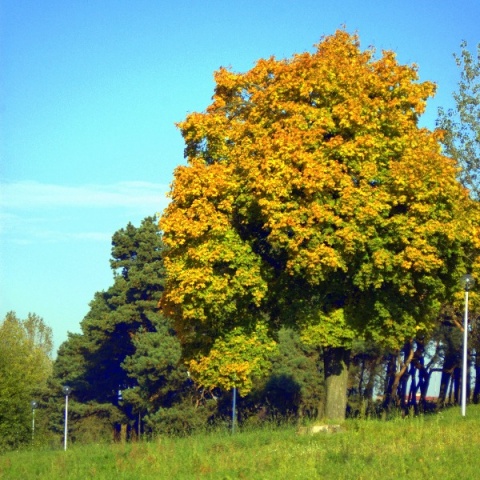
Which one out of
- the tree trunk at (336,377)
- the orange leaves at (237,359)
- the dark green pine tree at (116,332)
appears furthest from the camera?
the dark green pine tree at (116,332)

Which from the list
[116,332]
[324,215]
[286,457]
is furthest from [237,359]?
[116,332]

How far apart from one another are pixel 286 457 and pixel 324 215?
30.0 ft

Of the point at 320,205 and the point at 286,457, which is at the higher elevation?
the point at 320,205

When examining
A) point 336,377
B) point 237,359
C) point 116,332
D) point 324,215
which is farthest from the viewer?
point 116,332

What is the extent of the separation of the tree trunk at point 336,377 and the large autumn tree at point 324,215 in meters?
0.03

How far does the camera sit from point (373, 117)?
89.8 ft

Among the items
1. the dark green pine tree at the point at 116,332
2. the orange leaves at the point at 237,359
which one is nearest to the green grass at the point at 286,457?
the orange leaves at the point at 237,359

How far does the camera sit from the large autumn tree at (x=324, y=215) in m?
25.9

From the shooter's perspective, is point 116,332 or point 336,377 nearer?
point 336,377

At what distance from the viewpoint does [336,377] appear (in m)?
28.8

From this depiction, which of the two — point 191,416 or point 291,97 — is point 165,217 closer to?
point 291,97

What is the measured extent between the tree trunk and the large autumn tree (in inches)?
1.4

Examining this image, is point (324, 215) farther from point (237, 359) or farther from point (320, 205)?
point (237, 359)

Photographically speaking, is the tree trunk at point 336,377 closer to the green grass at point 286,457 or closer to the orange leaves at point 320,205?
the orange leaves at point 320,205
